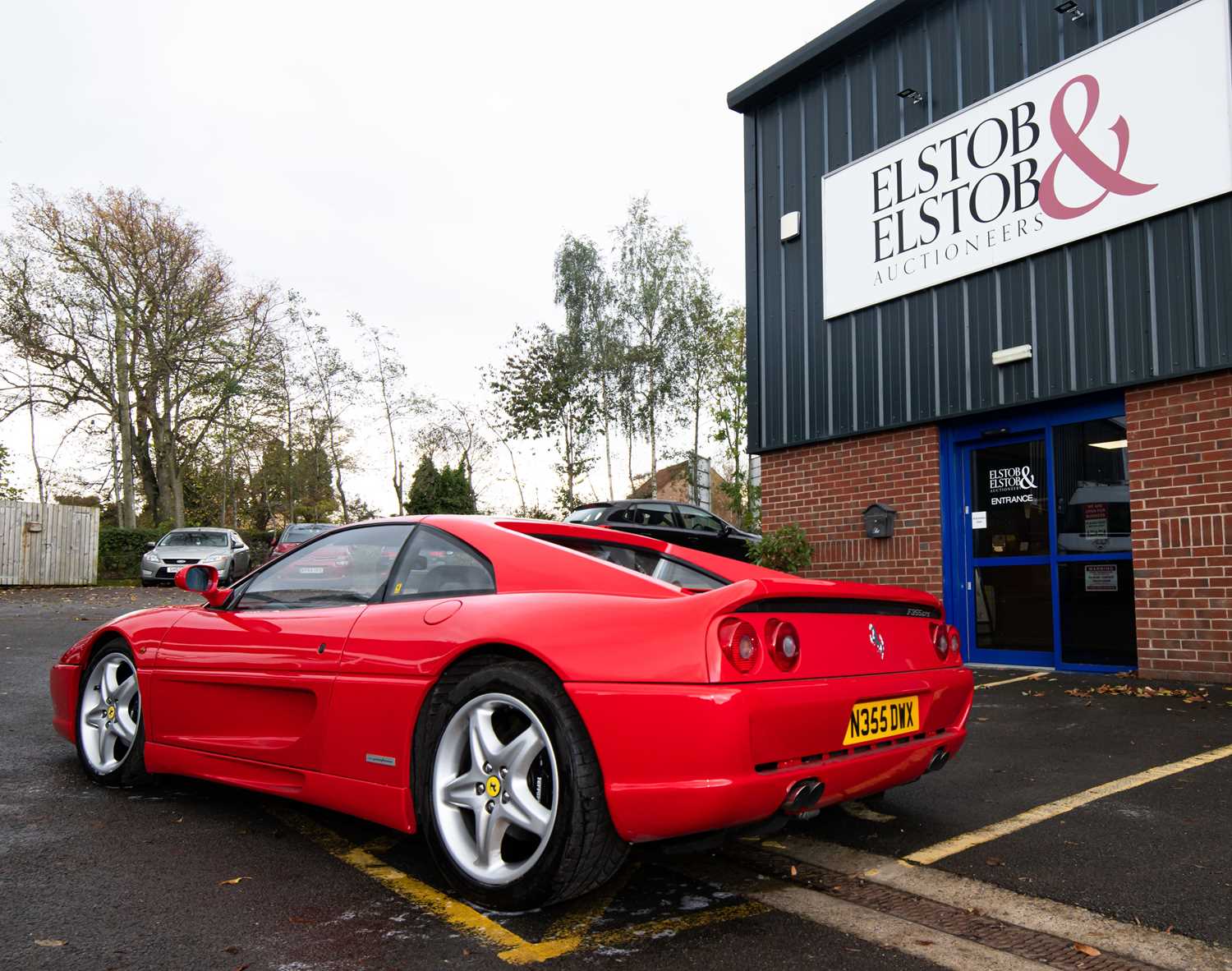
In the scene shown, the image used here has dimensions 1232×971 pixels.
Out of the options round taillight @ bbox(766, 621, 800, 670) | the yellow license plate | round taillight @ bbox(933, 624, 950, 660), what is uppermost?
round taillight @ bbox(766, 621, 800, 670)

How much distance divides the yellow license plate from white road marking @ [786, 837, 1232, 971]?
0.46 meters

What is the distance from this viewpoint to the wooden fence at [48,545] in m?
21.0

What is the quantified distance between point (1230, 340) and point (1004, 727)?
3.58m

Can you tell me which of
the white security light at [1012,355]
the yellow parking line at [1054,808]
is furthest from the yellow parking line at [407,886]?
the white security light at [1012,355]

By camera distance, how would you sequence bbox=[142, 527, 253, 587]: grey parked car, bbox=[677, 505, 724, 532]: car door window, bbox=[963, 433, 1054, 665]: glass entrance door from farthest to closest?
bbox=[142, 527, 253, 587]: grey parked car < bbox=[677, 505, 724, 532]: car door window < bbox=[963, 433, 1054, 665]: glass entrance door

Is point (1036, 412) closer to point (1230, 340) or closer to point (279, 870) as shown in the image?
point (1230, 340)

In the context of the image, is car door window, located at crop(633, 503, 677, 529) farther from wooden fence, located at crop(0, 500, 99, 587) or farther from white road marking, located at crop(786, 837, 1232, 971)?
wooden fence, located at crop(0, 500, 99, 587)

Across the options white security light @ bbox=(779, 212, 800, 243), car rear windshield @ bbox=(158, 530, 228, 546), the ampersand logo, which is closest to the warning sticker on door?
the ampersand logo

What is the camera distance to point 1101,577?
25.2ft

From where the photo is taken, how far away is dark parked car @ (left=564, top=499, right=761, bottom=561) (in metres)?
14.3

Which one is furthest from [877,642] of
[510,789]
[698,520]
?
[698,520]

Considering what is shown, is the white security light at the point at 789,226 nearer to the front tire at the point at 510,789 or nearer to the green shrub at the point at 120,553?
the front tire at the point at 510,789

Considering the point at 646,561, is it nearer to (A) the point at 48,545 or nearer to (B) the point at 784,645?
(B) the point at 784,645

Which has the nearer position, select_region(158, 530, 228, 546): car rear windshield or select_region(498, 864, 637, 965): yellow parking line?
select_region(498, 864, 637, 965): yellow parking line
